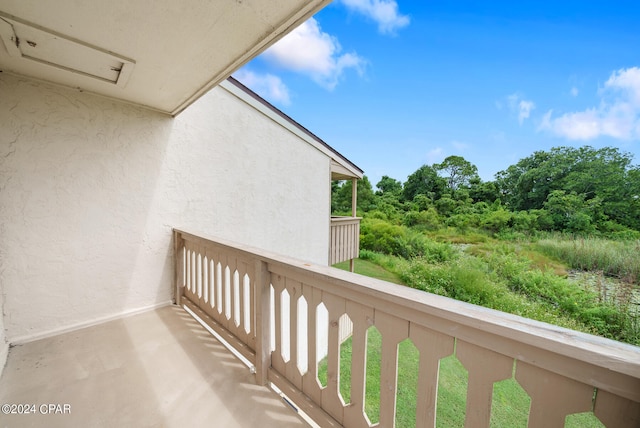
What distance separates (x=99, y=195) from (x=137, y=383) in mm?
1782

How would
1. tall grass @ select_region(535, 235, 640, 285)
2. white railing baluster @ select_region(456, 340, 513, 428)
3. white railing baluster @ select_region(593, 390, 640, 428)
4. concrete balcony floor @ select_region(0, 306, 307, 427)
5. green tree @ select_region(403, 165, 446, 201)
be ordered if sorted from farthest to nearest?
1. green tree @ select_region(403, 165, 446, 201)
2. tall grass @ select_region(535, 235, 640, 285)
3. concrete balcony floor @ select_region(0, 306, 307, 427)
4. white railing baluster @ select_region(456, 340, 513, 428)
5. white railing baluster @ select_region(593, 390, 640, 428)

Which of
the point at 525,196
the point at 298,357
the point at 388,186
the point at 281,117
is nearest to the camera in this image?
the point at 298,357

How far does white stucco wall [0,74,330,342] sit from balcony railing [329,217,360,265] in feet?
11.6

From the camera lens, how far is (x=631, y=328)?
19.1 ft

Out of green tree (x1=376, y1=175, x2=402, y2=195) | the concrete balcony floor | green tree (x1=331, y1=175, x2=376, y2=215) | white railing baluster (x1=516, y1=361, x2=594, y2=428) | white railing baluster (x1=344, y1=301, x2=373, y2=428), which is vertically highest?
green tree (x1=376, y1=175, x2=402, y2=195)

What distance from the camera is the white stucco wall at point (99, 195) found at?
200 centimetres

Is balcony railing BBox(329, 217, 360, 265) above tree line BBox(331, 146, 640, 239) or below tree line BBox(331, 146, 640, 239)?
below

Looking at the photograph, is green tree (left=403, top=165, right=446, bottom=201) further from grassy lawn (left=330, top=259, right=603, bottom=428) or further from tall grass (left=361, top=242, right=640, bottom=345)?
grassy lawn (left=330, top=259, right=603, bottom=428)

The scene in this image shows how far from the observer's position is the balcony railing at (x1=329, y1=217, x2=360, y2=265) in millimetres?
6855

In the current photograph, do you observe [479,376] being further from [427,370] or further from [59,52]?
[59,52]

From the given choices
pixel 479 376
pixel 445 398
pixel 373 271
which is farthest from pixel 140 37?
pixel 373 271

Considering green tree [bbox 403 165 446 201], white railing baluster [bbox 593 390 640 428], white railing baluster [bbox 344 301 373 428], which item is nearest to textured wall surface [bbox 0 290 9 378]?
white railing baluster [bbox 344 301 373 428]

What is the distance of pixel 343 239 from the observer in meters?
7.47

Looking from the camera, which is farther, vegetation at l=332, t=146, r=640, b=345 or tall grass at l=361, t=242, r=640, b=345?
vegetation at l=332, t=146, r=640, b=345
